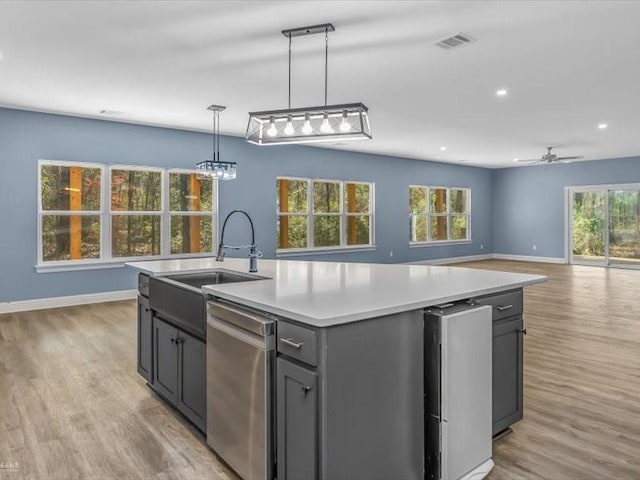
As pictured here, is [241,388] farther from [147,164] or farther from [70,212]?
[147,164]

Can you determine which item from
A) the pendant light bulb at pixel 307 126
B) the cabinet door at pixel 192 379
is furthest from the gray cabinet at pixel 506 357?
the pendant light bulb at pixel 307 126

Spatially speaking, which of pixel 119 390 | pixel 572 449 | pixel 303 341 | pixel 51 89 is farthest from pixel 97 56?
pixel 572 449

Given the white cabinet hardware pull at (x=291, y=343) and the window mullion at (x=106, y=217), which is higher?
the window mullion at (x=106, y=217)

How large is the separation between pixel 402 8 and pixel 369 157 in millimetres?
6832

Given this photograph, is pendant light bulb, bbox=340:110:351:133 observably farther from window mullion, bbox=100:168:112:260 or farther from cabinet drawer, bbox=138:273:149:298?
window mullion, bbox=100:168:112:260

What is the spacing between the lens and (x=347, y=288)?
7.50 ft

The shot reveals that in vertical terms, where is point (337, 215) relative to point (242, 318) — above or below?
above

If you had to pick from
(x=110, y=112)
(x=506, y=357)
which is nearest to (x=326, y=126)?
(x=506, y=357)

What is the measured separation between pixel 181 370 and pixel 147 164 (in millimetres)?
4915

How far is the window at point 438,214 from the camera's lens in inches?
433

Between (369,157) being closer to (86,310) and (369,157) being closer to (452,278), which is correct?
(86,310)

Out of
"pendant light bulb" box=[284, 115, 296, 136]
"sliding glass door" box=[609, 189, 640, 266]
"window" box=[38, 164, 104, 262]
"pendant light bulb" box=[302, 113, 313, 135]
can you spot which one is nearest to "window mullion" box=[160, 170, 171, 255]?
"window" box=[38, 164, 104, 262]

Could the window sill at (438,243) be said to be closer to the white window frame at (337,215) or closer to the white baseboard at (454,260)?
the white baseboard at (454,260)

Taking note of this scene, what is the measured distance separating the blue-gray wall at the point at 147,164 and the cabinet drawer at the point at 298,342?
17.9 ft
